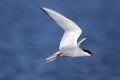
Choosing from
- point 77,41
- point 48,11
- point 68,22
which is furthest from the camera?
point 77,41

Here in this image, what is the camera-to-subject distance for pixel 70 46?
7387mm

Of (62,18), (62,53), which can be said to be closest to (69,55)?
(62,53)

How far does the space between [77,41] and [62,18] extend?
0.82m

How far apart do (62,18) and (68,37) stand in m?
0.44

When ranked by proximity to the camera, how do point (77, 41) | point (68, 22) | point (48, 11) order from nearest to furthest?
point (48, 11) < point (68, 22) < point (77, 41)

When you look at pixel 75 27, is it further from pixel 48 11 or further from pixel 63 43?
pixel 48 11

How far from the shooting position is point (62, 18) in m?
7.07

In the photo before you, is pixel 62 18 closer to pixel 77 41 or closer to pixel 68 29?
pixel 68 29

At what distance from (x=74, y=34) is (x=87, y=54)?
46 centimetres

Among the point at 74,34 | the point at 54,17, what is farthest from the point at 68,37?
the point at 54,17

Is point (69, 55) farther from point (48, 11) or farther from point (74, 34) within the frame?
point (48, 11)

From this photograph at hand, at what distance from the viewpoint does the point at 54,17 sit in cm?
689

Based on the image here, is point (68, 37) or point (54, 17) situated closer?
point (54, 17)

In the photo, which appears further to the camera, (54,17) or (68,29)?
(68,29)
